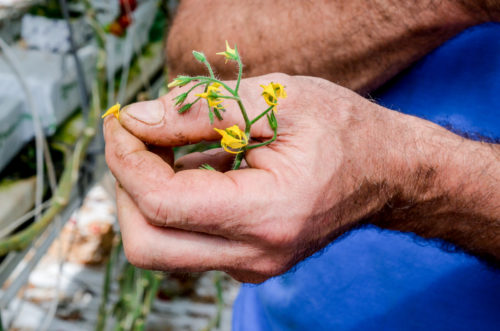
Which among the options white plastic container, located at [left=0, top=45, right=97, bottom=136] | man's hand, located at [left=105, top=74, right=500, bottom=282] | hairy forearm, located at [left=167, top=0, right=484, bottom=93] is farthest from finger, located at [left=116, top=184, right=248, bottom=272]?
white plastic container, located at [left=0, top=45, right=97, bottom=136]

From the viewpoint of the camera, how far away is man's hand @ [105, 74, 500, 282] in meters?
0.43

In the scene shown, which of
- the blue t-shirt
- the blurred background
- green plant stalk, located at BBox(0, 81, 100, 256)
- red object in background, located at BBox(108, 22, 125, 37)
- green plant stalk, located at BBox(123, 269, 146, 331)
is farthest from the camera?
red object in background, located at BBox(108, 22, 125, 37)

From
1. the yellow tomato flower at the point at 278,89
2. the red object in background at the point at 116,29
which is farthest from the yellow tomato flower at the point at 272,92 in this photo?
the red object in background at the point at 116,29

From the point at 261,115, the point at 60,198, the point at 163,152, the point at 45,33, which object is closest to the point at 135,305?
the point at 60,198

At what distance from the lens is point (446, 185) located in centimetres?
53

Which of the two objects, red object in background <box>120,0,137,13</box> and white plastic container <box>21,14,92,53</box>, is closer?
white plastic container <box>21,14,92,53</box>

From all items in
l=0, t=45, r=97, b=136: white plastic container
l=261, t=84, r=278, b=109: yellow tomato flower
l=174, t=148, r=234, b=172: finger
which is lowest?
l=0, t=45, r=97, b=136: white plastic container

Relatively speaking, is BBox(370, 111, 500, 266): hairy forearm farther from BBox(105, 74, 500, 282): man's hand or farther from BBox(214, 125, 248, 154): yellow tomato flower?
BBox(214, 125, 248, 154): yellow tomato flower

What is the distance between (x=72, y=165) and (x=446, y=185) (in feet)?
2.71

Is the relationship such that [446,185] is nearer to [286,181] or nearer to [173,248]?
[286,181]

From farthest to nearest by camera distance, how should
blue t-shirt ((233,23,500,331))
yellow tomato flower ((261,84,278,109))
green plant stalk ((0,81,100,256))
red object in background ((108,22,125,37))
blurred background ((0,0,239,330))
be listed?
1. red object in background ((108,22,125,37))
2. blurred background ((0,0,239,330))
3. green plant stalk ((0,81,100,256))
4. blue t-shirt ((233,23,500,331))
5. yellow tomato flower ((261,84,278,109))

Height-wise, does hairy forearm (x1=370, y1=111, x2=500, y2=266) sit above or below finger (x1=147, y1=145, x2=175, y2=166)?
below

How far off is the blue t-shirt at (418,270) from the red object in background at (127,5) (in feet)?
3.54

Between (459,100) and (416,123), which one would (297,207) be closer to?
(416,123)
